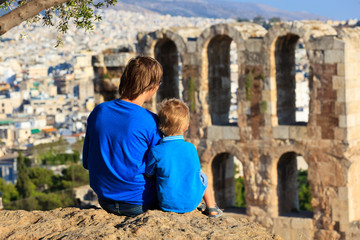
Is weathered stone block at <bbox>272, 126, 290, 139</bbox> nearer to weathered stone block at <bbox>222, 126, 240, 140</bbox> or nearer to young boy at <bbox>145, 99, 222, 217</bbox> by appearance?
weathered stone block at <bbox>222, 126, 240, 140</bbox>

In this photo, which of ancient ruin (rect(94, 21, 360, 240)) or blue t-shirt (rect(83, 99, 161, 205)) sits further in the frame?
ancient ruin (rect(94, 21, 360, 240))

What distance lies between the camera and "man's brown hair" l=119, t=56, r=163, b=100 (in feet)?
22.7

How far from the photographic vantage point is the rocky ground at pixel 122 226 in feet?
20.5

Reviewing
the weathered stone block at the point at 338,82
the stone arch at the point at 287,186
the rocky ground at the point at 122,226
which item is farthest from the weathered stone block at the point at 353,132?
the rocky ground at the point at 122,226

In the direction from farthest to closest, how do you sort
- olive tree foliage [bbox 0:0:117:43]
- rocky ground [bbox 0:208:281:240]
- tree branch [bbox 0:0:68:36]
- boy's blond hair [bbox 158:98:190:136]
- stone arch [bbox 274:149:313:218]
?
stone arch [bbox 274:149:313:218] → olive tree foliage [bbox 0:0:117:43] → tree branch [bbox 0:0:68:36] → boy's blond hair [bbox 158:98:190:136] → rocky ground [bbox 0:208:281:240]

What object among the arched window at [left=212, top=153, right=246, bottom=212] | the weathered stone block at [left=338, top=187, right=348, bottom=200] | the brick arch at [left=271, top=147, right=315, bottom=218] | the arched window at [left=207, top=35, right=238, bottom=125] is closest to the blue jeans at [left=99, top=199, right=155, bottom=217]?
the weathered stone block at [left=338, top=187, right=348, bottom=200]

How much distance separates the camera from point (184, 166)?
22.7 ft

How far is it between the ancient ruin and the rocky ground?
1209cm

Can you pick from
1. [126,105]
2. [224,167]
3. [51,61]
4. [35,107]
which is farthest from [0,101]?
[126,105]

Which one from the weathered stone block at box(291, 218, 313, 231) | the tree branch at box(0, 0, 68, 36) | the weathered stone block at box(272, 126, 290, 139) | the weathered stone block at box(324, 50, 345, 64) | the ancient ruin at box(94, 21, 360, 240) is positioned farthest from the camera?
the weathered stone block at box(272, 126, 290, 139)

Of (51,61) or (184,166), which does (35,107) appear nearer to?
(51,61)

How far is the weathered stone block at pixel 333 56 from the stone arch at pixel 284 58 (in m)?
0.41

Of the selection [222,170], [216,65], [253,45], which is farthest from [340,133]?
[216,65]

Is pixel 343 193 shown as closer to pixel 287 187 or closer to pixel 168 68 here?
pixel 287 187
